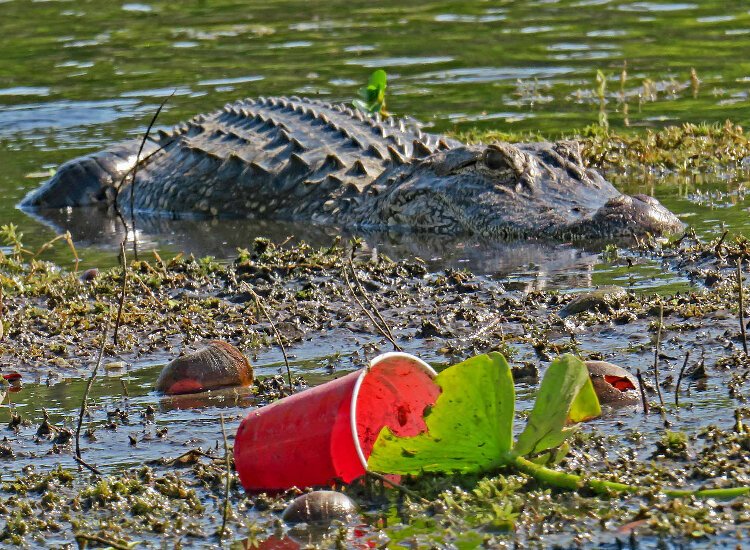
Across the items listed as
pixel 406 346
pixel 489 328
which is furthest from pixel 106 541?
pixel 489 328

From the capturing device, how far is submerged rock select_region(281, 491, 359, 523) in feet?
12.0

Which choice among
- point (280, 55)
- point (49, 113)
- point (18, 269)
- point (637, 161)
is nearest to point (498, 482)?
point (18, 269)

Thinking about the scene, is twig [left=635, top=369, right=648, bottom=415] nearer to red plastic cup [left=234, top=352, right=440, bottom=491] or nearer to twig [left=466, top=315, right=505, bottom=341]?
red plastic cup [left=234, top=352, right=440, bottom=491]

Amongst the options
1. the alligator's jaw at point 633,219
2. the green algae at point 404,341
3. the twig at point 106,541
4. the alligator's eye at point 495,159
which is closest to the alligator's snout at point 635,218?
the alligator's jaw at point 633,219

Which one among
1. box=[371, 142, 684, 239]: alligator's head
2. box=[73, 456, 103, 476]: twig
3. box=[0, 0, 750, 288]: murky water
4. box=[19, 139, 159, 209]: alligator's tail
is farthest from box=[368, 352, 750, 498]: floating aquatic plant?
box=[19, 139, 159, 209]: alligator's tail

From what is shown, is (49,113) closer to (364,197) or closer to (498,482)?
(364,197)

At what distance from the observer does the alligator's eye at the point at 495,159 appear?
8641 millimetres

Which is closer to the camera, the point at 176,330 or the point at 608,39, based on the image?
the point at 176,330

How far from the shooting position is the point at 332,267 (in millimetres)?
7320

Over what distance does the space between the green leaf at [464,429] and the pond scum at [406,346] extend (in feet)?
0.26

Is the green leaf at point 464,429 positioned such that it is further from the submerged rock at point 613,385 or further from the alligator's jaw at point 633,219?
the alligator's jaw at point 633,219

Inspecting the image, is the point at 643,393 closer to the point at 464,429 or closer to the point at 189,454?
the point at 464,429

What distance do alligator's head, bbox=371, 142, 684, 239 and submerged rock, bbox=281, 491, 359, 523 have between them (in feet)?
14.7

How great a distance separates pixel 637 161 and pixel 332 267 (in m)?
3.95
